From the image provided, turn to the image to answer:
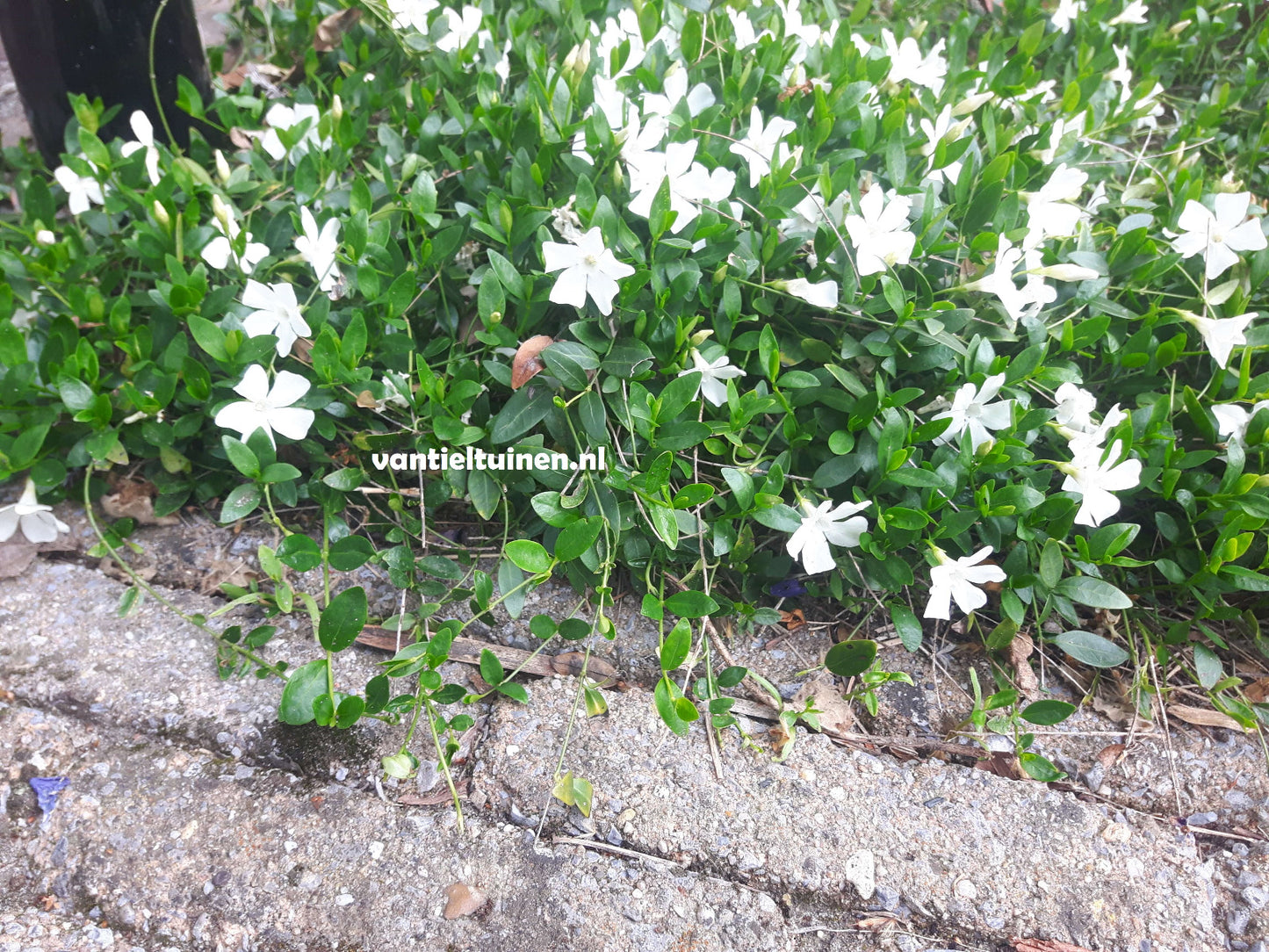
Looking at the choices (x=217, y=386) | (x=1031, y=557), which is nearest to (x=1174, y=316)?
(x=1031, y=557)

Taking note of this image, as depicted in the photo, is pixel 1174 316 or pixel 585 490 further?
pixel 1174 316

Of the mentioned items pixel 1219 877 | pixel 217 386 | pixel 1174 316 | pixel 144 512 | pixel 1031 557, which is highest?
pixel 1174 316

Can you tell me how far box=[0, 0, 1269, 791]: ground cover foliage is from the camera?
138 cm

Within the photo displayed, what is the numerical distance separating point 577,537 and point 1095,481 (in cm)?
90

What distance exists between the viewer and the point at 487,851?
124cm

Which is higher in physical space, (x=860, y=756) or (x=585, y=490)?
(x=585, y=490)

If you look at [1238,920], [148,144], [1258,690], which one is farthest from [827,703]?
[148,144]

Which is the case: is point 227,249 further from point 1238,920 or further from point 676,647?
point 1238,920

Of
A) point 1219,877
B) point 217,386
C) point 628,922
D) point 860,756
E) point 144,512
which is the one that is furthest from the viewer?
point 144,512

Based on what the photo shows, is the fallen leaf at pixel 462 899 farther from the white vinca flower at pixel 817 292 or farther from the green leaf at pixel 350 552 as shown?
the white vinca flower at pixel 817 292

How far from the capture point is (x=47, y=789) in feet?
4.17

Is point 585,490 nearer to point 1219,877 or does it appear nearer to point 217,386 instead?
point 217,386

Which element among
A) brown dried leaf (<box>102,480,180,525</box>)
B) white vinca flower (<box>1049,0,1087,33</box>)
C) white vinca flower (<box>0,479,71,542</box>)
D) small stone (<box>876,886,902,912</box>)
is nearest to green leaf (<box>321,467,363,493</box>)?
brown dried leaf (<box>102,480,180,525</box>)

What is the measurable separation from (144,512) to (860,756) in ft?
4.95
